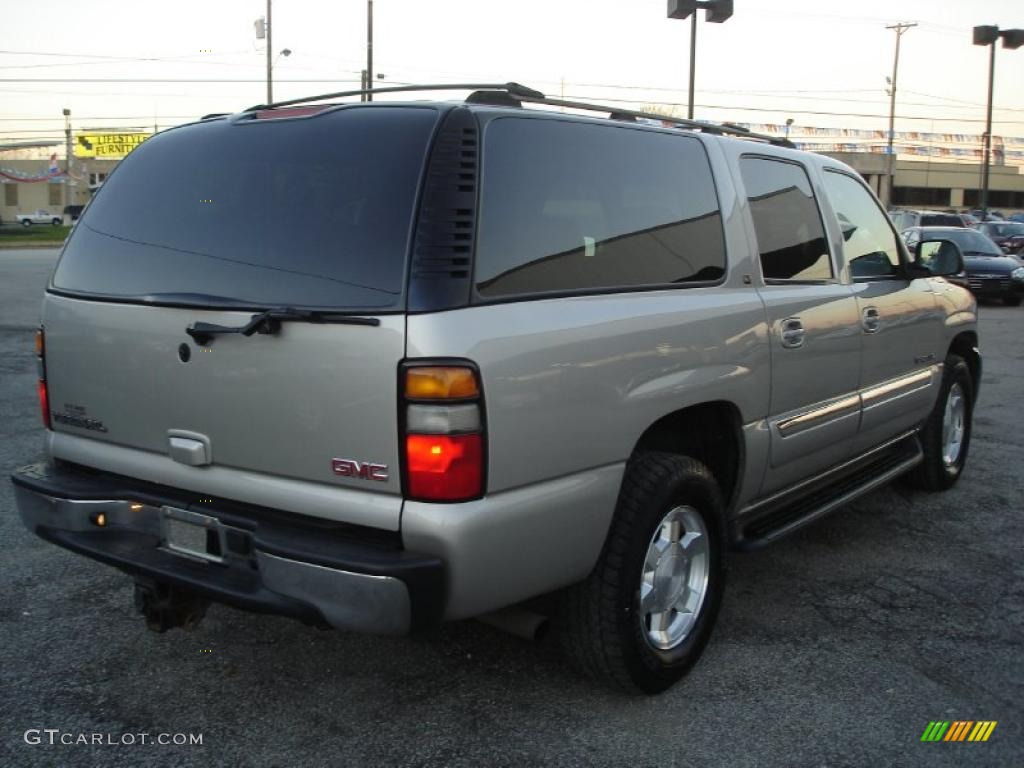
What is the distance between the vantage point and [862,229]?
193 inches

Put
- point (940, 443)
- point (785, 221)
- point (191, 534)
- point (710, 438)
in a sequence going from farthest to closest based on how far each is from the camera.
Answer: point (940, 443) → point (785, 221) → point (710, 438) → point (191, 534)

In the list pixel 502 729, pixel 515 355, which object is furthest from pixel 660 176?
pixel 502 729

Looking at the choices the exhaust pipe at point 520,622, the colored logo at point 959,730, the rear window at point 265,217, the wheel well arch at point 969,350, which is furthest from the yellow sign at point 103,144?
the colored logo at point 959,730

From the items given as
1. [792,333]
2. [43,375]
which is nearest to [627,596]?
[792,333]

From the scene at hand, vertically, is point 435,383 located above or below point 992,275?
above

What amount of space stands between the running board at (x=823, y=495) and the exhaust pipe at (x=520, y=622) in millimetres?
999

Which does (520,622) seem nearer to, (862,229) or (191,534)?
(191,534)

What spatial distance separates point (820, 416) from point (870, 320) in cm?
68

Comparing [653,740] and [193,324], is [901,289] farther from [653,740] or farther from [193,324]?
[193,324]

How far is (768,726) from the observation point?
10.2ft

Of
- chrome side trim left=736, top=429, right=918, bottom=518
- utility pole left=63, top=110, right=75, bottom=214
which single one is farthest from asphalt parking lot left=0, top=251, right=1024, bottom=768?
utility pole left=63, top=110, right=75, bottom=214

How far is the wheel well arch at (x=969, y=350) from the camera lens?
5.96m

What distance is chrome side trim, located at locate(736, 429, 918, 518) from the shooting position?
4.02 meters

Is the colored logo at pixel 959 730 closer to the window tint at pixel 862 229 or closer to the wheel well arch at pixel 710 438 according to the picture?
the wheel well arch at pixel 710 438
